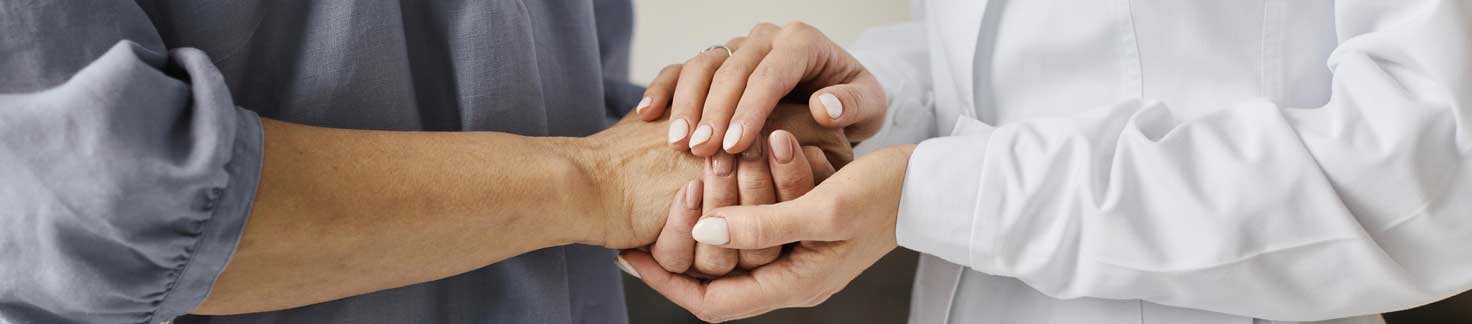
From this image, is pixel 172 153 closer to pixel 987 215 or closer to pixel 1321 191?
pixel 987 215

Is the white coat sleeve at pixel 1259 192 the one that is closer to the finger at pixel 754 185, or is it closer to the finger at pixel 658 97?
the finger at pixel 754 185

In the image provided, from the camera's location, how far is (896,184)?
0.83 meters

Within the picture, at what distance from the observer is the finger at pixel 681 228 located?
2.87 feet

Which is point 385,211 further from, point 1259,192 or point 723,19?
point 723,19

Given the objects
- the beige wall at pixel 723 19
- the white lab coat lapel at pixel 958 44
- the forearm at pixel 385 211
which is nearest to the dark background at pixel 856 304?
the beige wall at pixel 723 19

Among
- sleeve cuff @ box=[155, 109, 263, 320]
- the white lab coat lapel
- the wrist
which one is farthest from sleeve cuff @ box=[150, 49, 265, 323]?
the white lab coat lapel

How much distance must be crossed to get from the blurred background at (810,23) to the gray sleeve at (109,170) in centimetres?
147

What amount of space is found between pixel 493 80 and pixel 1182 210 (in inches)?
22.5

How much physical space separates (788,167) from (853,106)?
0.11 m

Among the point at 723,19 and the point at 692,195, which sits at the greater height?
the point at 692,195

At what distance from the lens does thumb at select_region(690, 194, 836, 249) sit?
79 cm

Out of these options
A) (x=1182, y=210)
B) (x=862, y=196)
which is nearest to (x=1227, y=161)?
(x=1182, y=210)

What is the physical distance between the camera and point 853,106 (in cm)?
93

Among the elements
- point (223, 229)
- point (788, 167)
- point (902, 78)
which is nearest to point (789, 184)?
point (788, 167)
